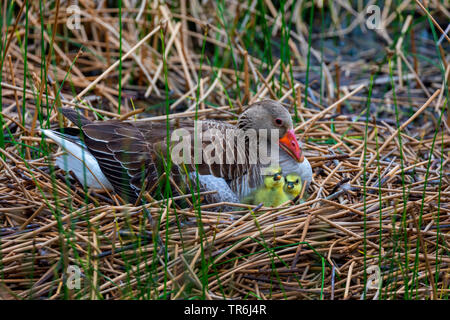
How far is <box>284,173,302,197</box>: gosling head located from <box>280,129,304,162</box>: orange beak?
0.16 metres

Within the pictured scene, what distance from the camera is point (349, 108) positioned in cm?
690

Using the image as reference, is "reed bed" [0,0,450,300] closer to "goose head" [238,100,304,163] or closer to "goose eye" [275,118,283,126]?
"goose head" [238,100,304,163]

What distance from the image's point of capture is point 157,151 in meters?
4.62

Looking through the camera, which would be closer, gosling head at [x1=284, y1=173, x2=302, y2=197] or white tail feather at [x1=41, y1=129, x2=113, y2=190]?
gosling head at [x1=284, y1=173, x2=302, y2=197]

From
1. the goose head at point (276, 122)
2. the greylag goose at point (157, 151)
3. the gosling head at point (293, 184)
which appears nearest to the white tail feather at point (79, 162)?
the greylag goose at point (157, 151)

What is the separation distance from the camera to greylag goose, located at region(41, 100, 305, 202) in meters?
4.57

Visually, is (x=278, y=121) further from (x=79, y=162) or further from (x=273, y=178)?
(x=79, y=162)

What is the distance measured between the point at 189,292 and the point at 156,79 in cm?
385

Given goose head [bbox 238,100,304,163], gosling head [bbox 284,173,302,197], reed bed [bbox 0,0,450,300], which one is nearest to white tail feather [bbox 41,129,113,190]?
reed bed [bbox 0,0,450,300]

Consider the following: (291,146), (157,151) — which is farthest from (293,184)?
(157,151)

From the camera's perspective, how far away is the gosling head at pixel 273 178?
4516 mm

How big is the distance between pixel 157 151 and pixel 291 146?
1081mm
